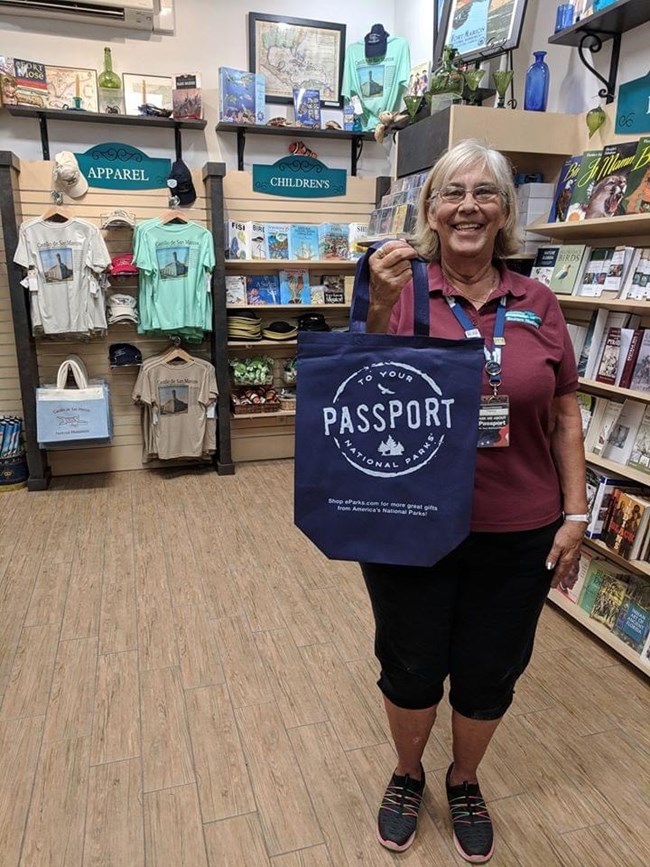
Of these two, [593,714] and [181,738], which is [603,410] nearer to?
[593,714]

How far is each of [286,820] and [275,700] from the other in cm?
49

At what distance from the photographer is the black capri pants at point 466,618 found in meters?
1.35

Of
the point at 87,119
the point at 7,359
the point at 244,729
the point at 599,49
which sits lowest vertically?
the point at 244,729

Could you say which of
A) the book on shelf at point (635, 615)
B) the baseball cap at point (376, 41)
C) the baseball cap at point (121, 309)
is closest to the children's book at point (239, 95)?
the baseball cap at point (376, 41)

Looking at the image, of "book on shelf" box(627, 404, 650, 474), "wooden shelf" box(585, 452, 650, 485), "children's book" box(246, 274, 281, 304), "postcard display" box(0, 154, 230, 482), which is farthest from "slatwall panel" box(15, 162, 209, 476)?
"book on shelf" box(627, 404, 650, 474)

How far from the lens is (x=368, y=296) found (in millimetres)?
1224

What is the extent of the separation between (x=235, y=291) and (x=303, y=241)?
0.61 m

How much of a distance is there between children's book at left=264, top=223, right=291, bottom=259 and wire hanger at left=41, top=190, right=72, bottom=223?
4.17ft

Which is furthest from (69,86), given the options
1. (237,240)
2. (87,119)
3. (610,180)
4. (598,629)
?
(598,629)

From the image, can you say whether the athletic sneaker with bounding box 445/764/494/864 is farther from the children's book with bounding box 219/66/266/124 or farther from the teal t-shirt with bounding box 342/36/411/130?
the teal t-shirt with bounding box 342/36/411/130

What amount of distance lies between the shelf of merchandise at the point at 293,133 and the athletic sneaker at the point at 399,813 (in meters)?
3.93

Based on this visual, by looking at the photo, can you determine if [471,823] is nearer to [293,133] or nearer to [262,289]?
[262,289]

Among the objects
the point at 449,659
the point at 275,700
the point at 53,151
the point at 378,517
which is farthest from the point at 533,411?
the point at 53,151

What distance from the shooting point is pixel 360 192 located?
4605 millimetres
